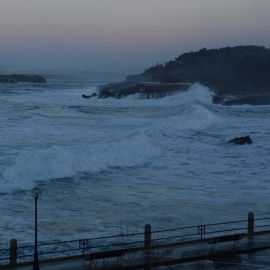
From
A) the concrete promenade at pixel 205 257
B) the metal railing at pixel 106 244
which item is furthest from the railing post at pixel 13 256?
the concrete promenade at pixel 205 257

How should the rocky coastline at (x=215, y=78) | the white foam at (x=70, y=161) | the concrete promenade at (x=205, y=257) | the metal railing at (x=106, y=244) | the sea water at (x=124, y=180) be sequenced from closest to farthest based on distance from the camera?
the concrete promenade at (x=205, y=257) < the metal railing at (x=106, y=244) < the sea water at (x=124, y=180) < the white foam at (x=70, y=161) < the rocky coastline at (x=215, y=78)

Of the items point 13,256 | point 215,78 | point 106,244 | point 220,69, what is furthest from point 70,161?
point 220,69

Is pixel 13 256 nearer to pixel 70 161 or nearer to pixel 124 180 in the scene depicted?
pixel 124 180

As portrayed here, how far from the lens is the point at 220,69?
146000mm

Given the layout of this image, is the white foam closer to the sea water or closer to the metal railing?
the sea water

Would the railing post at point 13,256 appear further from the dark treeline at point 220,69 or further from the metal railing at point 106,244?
the dark treeline at point 220,69

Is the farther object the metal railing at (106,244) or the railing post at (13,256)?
the metal railing at (106,244)

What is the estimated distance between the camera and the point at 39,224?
1565 cm

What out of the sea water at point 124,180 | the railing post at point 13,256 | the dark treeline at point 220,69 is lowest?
the sea water at point 124,180

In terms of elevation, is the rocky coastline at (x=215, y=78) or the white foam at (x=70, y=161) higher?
the rocky coastline at (x=215, y=78)

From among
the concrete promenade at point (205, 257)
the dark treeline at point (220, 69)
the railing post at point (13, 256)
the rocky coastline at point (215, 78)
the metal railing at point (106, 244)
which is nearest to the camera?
the railing post at point (13, 256)

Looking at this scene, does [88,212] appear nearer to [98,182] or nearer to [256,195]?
[98,182]

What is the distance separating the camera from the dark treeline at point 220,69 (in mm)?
123650

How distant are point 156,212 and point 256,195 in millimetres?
4395
